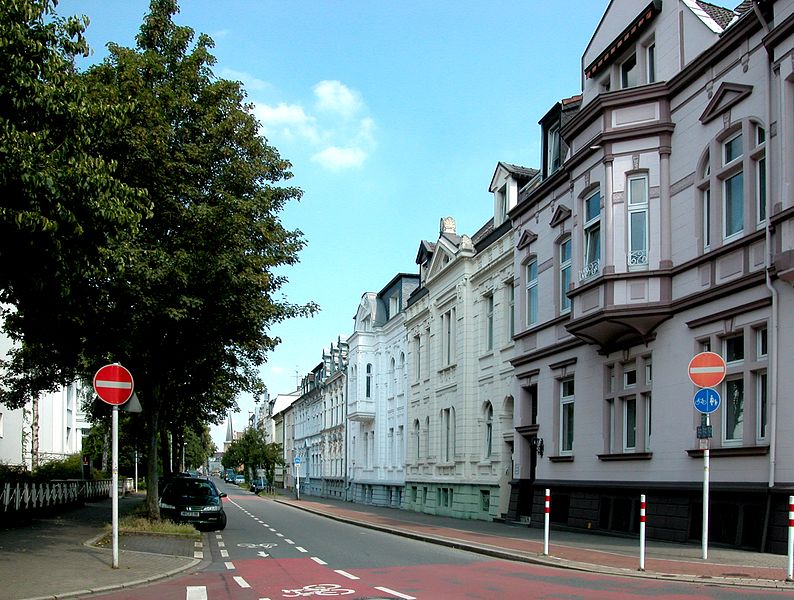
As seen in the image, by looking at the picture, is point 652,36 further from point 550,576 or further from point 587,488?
point 550,576

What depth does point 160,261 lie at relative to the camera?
764 inches

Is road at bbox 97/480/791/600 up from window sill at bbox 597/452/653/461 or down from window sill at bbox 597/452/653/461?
down

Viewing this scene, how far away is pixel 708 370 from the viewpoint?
47.6 ft

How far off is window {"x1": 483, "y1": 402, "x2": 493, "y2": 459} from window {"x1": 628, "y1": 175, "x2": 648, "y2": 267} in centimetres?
1392

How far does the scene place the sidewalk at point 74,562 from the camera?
12.3 m

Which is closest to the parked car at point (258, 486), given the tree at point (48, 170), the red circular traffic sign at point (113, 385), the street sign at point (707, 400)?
the red circular traffic sign at point (113, 385)

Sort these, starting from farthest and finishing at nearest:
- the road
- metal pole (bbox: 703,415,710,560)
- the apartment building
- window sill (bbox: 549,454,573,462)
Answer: window sill (bbox: 549,454,573,462)
the apartment building
metal pole (bbox: 703,415,710,560)
the road

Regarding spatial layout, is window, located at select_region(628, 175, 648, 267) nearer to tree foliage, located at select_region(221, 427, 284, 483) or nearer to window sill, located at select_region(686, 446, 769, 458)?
window sill, located at select_region(686, 446, 769, 458)

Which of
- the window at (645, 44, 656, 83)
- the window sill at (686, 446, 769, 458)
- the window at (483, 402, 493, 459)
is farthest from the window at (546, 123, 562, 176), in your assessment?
the window sill at (686, 446, 769, 458)

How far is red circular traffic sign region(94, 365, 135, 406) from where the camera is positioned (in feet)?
46.6

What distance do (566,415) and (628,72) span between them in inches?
376

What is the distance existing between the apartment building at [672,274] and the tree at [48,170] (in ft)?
32.8

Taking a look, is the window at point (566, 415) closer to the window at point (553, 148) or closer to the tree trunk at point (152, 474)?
the window at point (553, 148)

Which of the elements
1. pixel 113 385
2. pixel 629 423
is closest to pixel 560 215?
pixel 629 423
